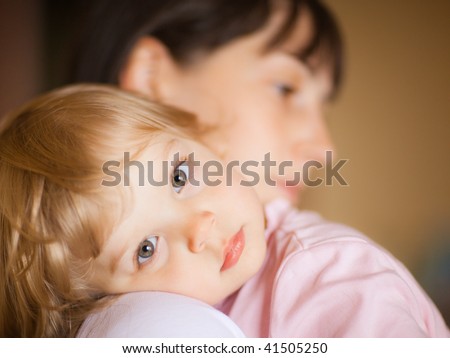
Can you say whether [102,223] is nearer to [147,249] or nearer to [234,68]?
[147,249]

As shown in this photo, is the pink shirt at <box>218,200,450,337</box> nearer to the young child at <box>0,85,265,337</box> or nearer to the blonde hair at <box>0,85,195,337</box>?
the young child at <box>0,85,265,337</box>

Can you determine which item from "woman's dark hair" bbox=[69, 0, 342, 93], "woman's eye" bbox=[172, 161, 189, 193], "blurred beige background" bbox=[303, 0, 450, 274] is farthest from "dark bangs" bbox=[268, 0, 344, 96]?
"woman's eye" bbox=[172, 161, 189, 193]

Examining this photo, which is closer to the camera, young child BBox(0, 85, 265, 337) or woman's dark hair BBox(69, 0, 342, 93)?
young child BBox(0, 85, 265, 337)

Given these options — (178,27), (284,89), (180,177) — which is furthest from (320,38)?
(180,177)

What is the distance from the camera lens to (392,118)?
48.2 inches

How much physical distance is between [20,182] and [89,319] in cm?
19

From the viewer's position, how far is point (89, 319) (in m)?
0.57

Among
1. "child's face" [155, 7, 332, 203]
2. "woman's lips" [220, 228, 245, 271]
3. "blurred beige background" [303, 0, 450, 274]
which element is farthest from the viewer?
"blurred beige background" [303, 0, 450, 274]

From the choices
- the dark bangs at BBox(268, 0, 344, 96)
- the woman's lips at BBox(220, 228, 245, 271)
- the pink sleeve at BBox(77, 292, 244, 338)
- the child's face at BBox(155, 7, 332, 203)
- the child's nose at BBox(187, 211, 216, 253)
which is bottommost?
the pink sleeve at BBox(77, 292, 244, 338)

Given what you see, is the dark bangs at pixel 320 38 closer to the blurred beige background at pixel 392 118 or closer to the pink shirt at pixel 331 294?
the blurred beige background at pixel 392 118

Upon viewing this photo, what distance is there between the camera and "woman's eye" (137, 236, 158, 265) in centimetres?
58
